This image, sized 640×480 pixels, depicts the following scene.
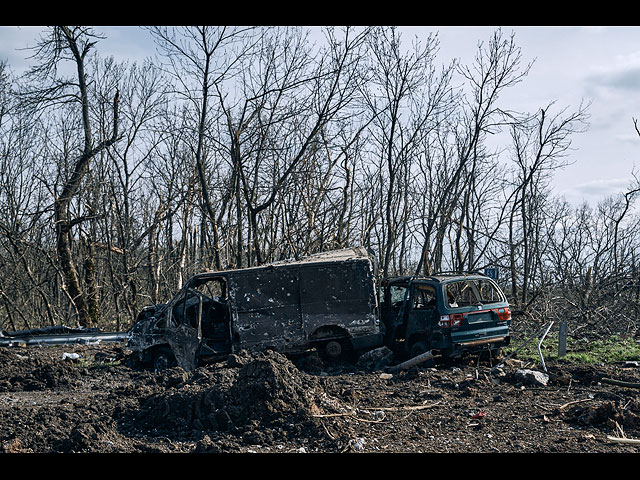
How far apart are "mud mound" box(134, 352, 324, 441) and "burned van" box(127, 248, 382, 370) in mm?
3422

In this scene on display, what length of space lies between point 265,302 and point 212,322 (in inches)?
54.8

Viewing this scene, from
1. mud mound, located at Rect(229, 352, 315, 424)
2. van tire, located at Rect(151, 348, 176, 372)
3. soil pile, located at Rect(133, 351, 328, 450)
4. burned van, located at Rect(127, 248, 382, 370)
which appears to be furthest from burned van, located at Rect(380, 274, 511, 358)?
van tire, located at Rect(151, 348, 176, 372)

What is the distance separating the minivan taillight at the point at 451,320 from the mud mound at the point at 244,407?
3.81m

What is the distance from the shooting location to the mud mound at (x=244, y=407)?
25.2 feet

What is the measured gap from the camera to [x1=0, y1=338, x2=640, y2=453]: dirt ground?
6.99m

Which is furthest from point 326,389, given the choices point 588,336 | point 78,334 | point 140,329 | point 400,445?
point 78,334

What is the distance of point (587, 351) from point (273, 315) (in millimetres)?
7372

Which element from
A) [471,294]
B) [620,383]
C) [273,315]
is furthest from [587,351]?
→ [273,315]

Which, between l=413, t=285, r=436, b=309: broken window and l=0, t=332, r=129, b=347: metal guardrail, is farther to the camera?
l=0, t=332, r=129, b=347: metal guardrail

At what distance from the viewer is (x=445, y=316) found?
1169 cm

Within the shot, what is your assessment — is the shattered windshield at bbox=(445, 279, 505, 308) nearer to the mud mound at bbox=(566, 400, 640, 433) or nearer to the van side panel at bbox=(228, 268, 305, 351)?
the van side panel at bbox=(228, 268, 305, 351)

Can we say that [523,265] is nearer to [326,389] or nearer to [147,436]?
[326,389]

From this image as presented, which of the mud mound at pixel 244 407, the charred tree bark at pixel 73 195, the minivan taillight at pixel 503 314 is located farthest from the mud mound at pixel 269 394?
the charred tree bark at pixel 73 195

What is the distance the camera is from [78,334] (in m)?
18.5
